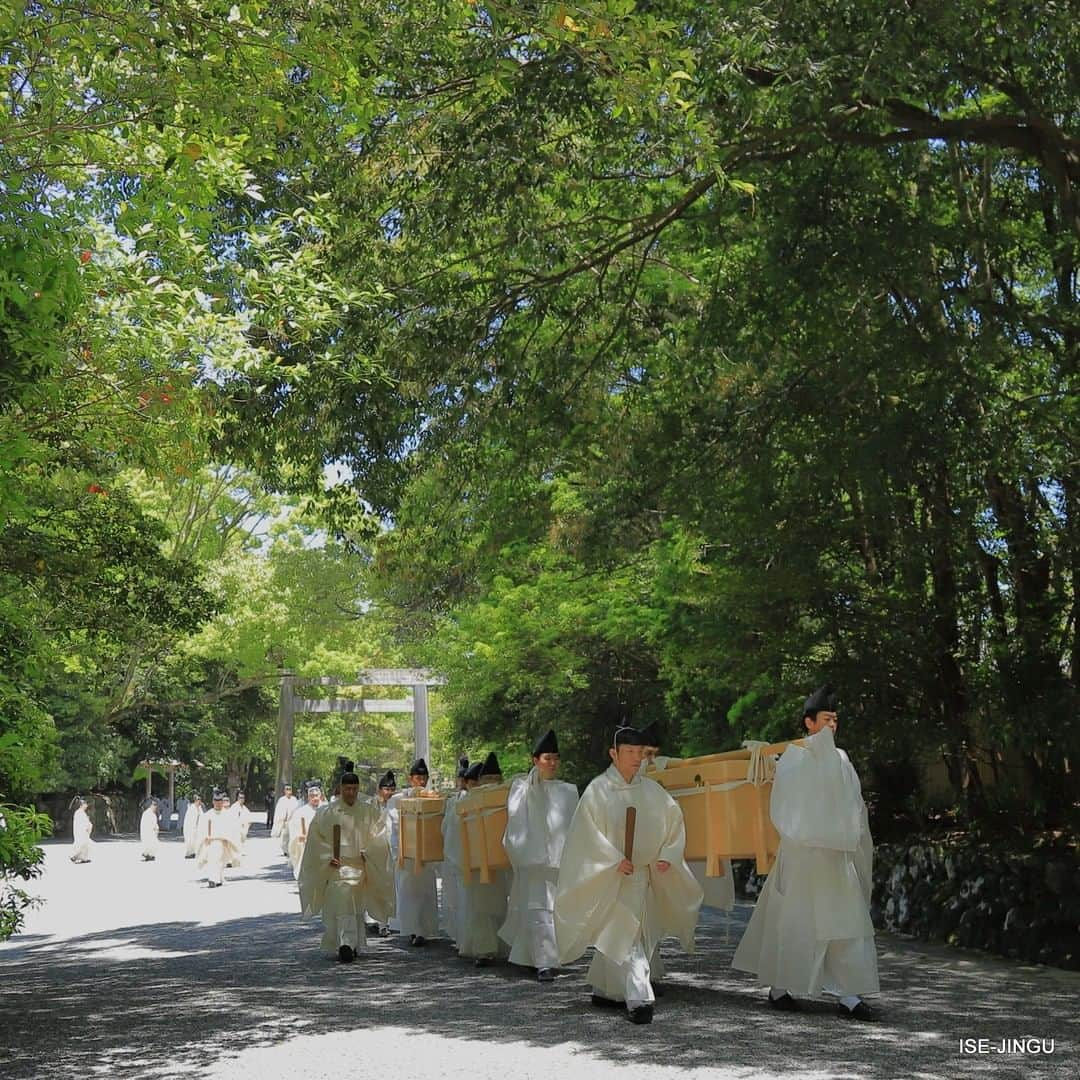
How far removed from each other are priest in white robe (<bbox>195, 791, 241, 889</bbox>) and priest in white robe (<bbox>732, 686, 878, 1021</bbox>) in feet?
51.9

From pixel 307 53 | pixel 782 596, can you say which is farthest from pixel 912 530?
pixel 307 53

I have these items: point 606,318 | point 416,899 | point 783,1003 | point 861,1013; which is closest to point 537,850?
point 783,1003

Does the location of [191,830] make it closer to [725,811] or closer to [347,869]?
[347,869]

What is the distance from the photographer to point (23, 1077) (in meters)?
7.02

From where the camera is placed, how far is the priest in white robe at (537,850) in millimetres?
10914

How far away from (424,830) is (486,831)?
7.06 feet

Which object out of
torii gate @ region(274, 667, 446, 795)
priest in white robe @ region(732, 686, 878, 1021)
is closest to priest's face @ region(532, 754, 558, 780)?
priest in white robe @ region(732, 686, 878, 1021)

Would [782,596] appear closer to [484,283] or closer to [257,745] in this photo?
[484,283]

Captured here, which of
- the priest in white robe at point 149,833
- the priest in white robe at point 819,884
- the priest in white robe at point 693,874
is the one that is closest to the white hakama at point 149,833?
the priest in white robe at point 149,833

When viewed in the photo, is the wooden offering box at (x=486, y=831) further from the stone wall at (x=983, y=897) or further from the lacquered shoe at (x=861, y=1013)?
the stone wall at (x=983, y=897)

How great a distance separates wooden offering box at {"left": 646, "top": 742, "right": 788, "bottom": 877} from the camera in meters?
8.83

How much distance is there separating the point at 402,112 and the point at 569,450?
5.38 m

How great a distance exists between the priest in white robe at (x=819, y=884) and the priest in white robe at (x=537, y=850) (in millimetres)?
2517

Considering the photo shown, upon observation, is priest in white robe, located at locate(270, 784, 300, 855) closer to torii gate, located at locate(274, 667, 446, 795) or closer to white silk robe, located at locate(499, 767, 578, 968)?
torii gate, located at locate(274, 667, 446, 795)
